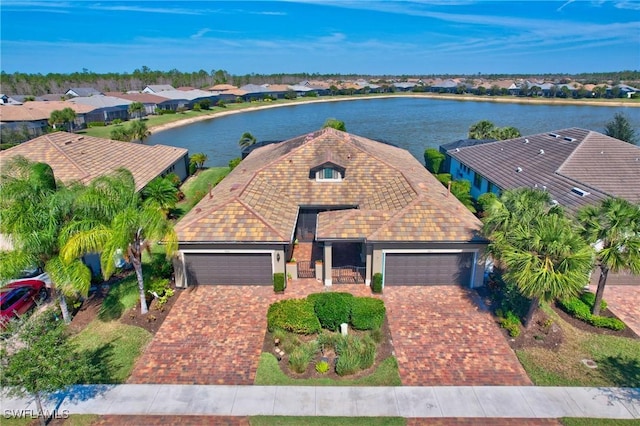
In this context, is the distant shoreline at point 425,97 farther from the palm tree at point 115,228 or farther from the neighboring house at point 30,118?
the palm tree at point 115,228

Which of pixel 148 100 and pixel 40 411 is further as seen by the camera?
pixel 148 100

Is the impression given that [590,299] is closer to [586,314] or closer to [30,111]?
[586,314]

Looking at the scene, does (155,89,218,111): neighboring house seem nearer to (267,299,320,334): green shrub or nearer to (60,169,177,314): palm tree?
(60,169,177,314): palm tree

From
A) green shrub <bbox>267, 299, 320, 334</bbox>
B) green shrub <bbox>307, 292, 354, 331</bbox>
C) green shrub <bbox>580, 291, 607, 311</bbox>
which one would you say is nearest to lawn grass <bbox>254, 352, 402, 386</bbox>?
green shrub <bbox>267, 299, 320, 334</bbox>

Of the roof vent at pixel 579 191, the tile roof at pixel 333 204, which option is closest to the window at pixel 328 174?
the tile roof at pixel 333 204

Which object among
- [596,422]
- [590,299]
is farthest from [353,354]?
[590,299]
